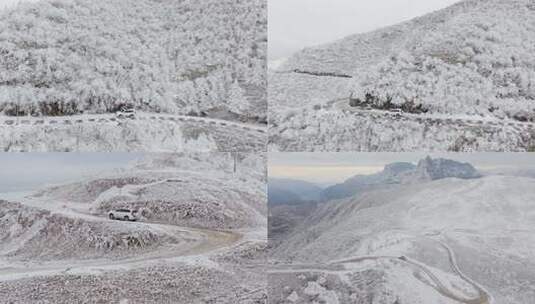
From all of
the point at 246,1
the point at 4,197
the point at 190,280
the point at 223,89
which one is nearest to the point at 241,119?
the point at 223,89

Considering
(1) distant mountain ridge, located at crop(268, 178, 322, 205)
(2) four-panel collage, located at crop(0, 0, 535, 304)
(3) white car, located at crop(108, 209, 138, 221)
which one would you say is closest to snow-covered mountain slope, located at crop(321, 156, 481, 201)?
(2) four-panel collage, located at crop(0, 0, 535, 304)

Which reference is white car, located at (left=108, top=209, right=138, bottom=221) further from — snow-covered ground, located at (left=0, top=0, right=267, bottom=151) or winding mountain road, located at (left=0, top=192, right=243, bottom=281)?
snow-covered ground, located at (left=0, top=0, right=267, bottom=151)

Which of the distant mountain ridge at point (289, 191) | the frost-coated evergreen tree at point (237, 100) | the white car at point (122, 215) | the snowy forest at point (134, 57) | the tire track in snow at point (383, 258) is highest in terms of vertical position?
the snowy forest at point (134, 57)

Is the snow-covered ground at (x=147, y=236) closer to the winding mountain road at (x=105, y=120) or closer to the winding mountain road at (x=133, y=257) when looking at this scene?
the winding mountain road at (x=133, y=257)

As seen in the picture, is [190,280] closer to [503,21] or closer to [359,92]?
[359,92]

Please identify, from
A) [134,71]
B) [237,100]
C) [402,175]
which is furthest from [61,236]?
[402,175]

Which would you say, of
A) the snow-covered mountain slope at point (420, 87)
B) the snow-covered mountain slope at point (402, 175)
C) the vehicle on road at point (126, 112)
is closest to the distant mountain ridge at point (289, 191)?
the snow-covered mountain slope at point (402, 175)
